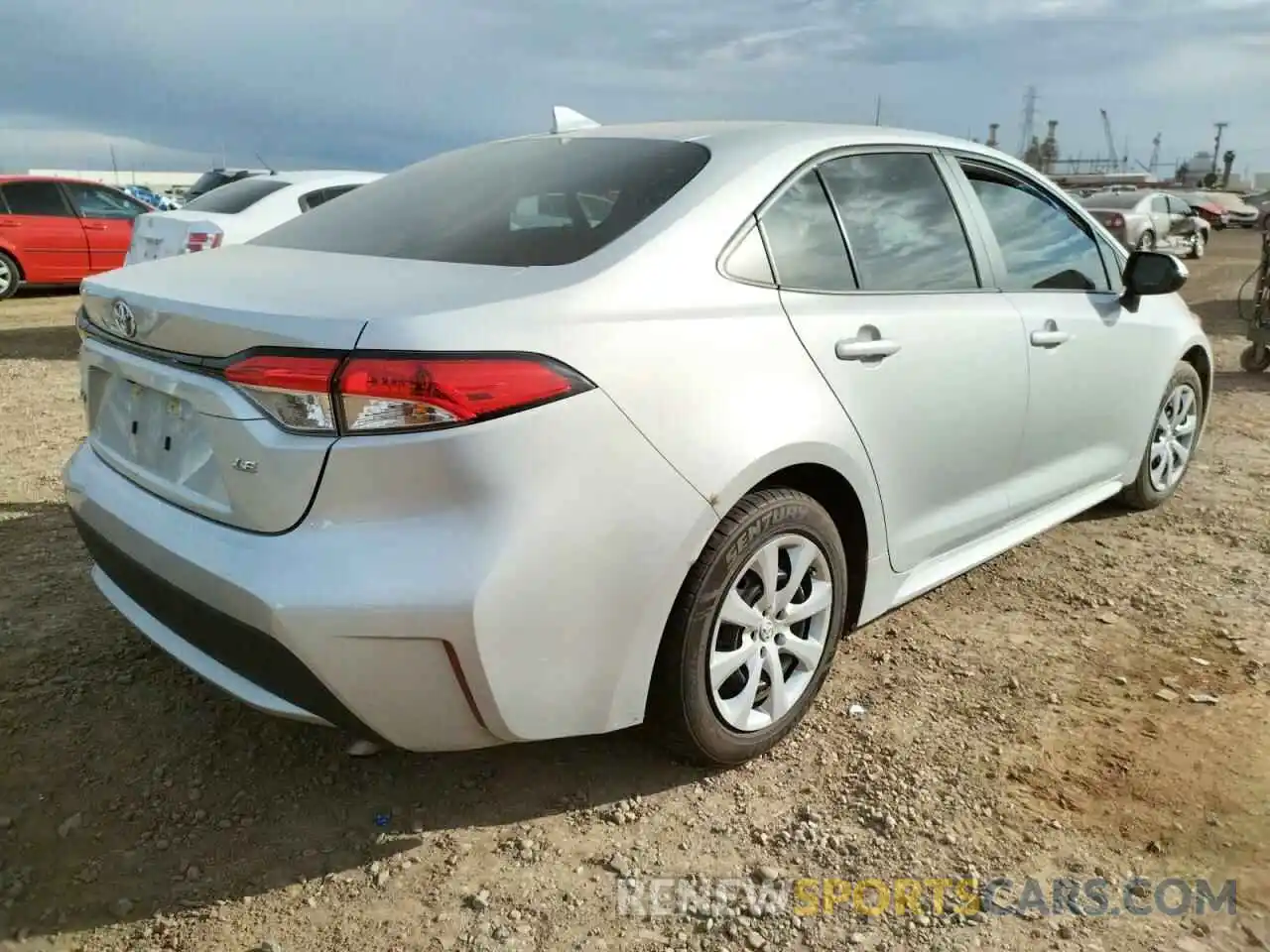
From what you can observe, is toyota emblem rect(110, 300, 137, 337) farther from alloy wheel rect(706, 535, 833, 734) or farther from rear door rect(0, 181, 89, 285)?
rear door rect(0, 181, 89, 285)

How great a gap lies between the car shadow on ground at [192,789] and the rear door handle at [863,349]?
109 cm

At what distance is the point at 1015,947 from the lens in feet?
6.79

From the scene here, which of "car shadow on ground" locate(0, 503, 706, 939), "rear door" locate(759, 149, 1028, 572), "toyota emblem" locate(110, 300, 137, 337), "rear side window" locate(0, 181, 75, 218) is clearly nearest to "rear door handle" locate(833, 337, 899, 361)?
"rear door" locate(759, 149, 1028, 572)

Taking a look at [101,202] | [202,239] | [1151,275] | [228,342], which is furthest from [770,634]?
[101,202]

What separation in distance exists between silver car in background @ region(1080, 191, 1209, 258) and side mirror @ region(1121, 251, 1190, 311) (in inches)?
703

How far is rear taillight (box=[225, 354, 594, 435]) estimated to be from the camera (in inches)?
74.4

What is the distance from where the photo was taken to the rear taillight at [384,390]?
6.20 ft

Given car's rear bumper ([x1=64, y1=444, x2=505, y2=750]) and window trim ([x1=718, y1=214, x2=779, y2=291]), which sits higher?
window trim ([x1=718, y1=214, x2=779, y2=291])

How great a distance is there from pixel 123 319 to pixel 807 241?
168 cm

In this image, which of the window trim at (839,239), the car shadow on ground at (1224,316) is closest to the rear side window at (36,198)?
the window trim at (839,239)

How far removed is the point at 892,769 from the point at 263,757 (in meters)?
1.64

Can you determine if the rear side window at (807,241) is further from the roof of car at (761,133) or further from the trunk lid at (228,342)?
the trunk lid at (228,342)

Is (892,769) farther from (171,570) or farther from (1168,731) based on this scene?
(171,570)

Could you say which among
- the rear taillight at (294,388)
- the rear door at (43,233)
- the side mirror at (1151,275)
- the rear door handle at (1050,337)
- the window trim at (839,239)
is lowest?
the rear door at (43,233)
